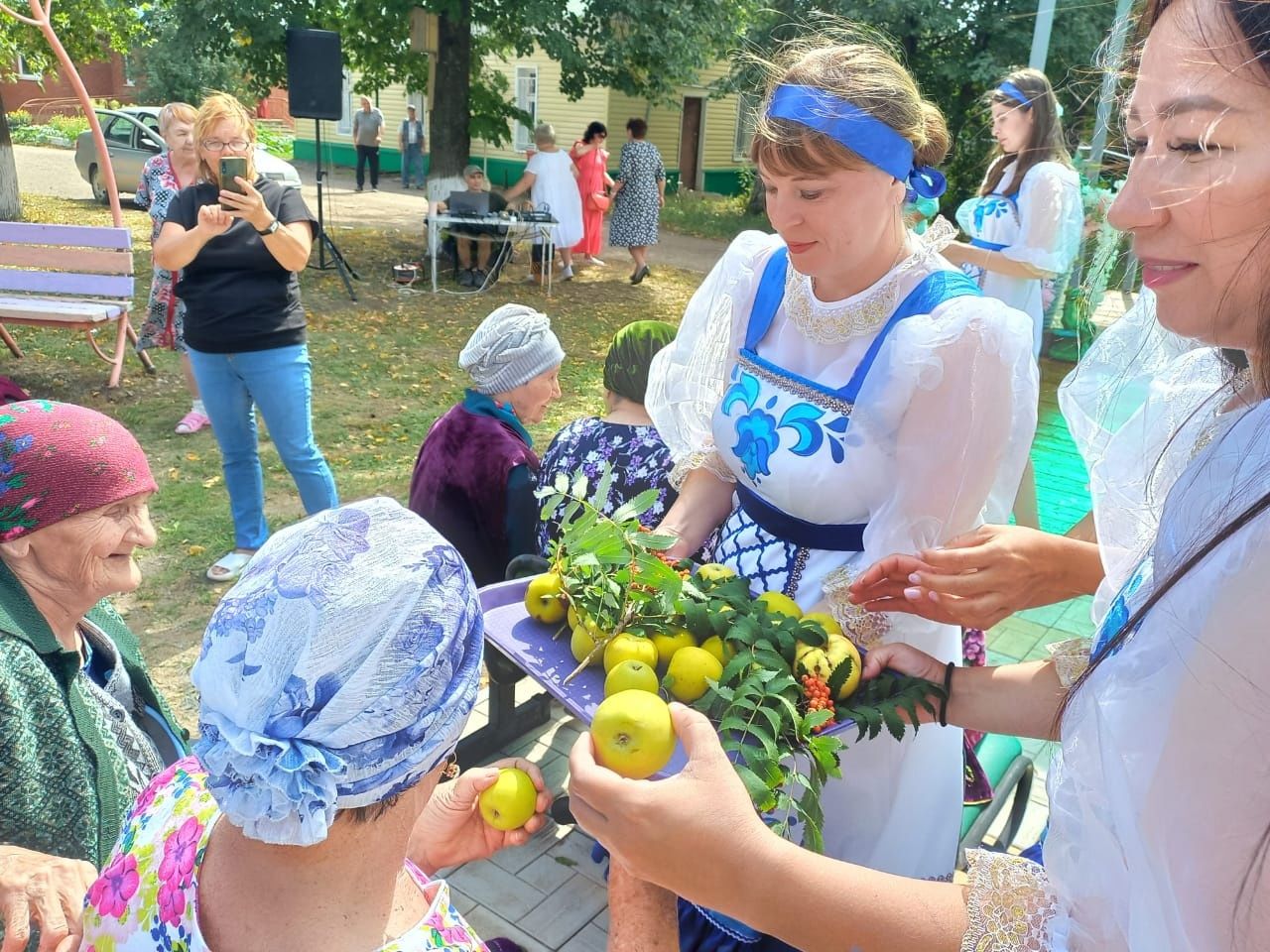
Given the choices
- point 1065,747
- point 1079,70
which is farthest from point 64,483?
point 1079,70

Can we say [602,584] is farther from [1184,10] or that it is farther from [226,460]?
[226,460]

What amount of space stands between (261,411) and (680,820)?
3.65 m

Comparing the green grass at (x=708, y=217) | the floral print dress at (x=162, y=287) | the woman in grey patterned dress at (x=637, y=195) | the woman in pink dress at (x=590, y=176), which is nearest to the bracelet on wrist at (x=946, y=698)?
the floral print dress at (x=162, y=287)

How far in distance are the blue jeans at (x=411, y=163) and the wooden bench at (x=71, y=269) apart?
14.5m

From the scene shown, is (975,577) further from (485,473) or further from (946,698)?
(485,473)

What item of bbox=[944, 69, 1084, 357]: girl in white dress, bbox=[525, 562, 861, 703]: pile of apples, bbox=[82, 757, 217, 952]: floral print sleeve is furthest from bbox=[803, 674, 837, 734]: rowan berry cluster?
bbox=[944, 69, 1084, 357]: girl in white dress

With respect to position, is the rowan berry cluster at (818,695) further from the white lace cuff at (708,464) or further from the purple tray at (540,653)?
the white lace cuff at (708,464)

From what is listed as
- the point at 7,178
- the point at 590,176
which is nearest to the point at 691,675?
the point at 590,176

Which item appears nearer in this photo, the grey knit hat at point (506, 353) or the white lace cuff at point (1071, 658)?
the white lace cuff at point (1071, 658)

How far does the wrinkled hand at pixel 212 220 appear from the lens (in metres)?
3.84

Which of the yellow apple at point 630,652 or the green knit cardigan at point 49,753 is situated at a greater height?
the yellow apple at point 630,652

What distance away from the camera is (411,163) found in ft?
68.4

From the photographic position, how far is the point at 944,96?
16.2 meters

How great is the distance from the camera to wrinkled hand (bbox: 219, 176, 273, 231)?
152 inches
